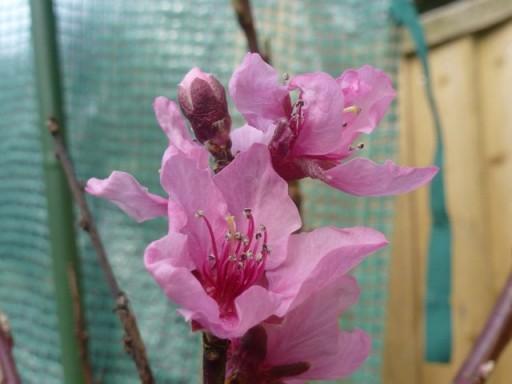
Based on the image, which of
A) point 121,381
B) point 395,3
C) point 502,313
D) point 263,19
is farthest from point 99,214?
point 502,313

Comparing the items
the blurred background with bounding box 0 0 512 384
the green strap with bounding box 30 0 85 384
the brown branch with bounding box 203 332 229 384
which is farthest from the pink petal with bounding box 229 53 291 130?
the blurred background with bounding box 0 0 512 384

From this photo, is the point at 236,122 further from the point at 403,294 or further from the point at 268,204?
the point at 268,204

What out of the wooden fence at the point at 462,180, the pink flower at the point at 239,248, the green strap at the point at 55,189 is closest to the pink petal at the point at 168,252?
the pink flower at the point at 239,248

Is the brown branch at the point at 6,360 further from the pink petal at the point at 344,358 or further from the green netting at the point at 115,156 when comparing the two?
the green netting at the point at 115,156

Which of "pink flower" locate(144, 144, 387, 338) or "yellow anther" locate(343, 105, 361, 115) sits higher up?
"yellow anther" locate(343, 105, 361, 115)

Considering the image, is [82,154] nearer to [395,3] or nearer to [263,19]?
[263,19]

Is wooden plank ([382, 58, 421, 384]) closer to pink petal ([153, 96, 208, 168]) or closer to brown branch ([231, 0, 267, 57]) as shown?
brown branch ([231, 0, 267, 57])
